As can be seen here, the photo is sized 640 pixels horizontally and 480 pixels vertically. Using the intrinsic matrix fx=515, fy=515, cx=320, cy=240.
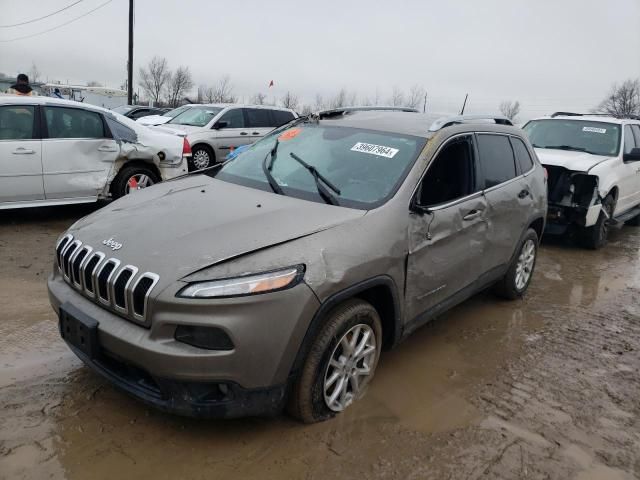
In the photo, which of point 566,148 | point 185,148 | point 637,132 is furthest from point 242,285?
point 637,132

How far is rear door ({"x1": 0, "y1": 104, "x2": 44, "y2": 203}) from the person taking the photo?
20.0 feet

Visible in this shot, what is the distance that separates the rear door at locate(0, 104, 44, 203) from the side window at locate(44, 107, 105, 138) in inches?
6.8

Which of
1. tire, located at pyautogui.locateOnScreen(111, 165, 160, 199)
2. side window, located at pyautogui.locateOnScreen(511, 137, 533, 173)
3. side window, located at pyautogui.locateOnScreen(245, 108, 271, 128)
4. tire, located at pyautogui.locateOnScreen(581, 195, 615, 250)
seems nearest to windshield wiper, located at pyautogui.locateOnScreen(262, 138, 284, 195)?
side window, located at pyautogui.locateOnScreen(511, 137, 533, 173)

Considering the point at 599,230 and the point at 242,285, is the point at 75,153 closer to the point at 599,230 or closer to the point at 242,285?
the point at 242,285

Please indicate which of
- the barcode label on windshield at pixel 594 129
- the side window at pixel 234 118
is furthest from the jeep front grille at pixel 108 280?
the side window at pixel 234 118

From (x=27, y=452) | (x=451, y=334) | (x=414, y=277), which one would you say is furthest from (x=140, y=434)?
(x=451, y=334)

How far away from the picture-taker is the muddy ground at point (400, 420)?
8.39ft

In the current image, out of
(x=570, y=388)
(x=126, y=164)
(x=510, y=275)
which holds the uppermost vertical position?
(x=126, y=164)

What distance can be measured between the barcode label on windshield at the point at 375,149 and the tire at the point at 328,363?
3.69ft

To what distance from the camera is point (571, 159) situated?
24.5 feet

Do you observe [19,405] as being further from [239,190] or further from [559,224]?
[559,224]

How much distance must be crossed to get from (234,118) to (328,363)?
10.1 metres

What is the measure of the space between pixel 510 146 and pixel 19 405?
4.29 m

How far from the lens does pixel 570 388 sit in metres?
3.57
